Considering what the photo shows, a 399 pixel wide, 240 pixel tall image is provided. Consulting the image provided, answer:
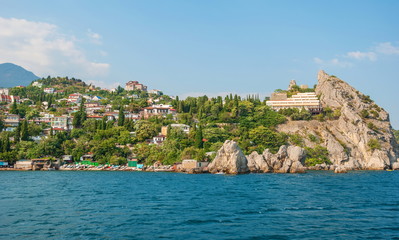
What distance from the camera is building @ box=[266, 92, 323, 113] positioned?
8947 centimetres

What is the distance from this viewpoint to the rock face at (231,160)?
53.2 metres

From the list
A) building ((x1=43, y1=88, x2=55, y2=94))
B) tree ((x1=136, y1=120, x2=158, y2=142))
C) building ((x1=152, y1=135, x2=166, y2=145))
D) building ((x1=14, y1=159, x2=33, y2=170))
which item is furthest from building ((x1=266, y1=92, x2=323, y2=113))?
building ((x1=43, y1=88, x2=55, y2=94))

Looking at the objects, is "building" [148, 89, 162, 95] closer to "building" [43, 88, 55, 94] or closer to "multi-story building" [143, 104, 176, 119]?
"building" [43, 88, 55, 94]

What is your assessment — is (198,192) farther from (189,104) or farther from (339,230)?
(189,104)

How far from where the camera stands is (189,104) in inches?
3750

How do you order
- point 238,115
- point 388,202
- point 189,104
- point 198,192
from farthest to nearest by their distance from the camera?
point 189,104 < point 238,115 < point 198,192 < point 388,202

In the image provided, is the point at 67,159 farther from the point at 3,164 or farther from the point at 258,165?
the point at 258,165

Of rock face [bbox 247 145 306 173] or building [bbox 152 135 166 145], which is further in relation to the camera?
building [bbox 152 135 166 145]

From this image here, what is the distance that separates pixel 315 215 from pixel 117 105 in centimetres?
9766

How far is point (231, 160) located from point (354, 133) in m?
34.7

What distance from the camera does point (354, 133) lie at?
7406 centimetres

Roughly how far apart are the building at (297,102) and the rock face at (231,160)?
1535 inches

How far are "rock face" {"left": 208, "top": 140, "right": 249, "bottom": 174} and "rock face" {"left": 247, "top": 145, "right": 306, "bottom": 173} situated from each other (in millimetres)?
2768

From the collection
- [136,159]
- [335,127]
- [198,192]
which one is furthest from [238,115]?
[198,192]
